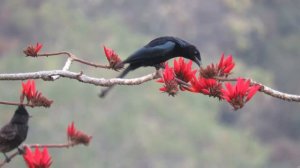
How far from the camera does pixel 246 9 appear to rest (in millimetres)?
20781

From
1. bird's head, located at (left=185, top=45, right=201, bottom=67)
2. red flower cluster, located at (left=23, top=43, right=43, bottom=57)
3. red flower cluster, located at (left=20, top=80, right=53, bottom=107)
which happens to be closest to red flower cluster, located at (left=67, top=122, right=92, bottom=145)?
red flower cluster, located at (left=20, top=80, right=53, bottom=107)

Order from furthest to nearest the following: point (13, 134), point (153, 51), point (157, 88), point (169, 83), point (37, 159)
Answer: point (157, 88), point (153, 51), point (13, 134), point (169, 83), point (37, 159)

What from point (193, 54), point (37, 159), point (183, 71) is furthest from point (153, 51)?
point (37, 159)

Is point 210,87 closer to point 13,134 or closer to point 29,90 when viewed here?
point 29,90

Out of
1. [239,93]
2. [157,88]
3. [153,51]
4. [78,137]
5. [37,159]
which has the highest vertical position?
[157,88]

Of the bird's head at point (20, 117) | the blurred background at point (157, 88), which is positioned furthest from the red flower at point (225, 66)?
the blurred background at point (157, 88)

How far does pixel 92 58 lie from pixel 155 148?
8.62 feet

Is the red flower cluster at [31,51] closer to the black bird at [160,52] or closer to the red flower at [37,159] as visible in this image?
the black bird at [160,52]

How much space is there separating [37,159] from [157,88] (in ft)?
47.2

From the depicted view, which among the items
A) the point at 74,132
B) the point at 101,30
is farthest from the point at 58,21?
the point at 74,132

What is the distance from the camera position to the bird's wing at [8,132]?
172 cm

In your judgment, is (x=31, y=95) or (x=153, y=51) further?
(x=153, y=51)

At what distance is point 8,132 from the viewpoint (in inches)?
68.8

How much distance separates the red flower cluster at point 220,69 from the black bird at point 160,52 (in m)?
0.34
